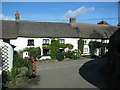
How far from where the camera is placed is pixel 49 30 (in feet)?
92.1

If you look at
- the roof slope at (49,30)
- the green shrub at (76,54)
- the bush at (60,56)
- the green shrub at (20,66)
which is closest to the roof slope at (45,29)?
the roof slope at (49,30)

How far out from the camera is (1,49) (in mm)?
10164

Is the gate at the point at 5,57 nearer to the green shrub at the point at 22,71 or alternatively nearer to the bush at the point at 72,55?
the green shrub at the point at 22,71

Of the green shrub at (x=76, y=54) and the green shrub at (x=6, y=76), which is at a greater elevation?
the green shrub at (x=76, y=54)

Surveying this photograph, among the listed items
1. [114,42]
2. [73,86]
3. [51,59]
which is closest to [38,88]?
[73,86]

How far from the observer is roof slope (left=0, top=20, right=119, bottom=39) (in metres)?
25.0

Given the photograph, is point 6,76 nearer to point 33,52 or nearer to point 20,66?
point 20,66

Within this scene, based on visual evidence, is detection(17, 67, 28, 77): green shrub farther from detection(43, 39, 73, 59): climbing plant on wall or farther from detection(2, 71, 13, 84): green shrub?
detection(43, 39, 73, 59): climbing plant on wall

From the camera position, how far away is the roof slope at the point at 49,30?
82.1ft

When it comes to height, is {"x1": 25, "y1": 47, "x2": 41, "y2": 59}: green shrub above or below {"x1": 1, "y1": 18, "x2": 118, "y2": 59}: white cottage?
below

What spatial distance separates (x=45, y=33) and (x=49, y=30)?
1.67m

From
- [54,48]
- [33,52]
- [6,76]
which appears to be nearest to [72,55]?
[54,48]

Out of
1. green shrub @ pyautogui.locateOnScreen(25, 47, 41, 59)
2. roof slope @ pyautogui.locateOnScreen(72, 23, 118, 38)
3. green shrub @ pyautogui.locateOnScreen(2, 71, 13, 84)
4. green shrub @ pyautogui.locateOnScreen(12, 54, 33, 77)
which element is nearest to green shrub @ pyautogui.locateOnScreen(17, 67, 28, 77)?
green shrub @ pyautogui.locateOnScreen(12, 54, 33, 77)

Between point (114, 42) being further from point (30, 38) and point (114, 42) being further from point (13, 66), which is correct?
point (30, 38)
